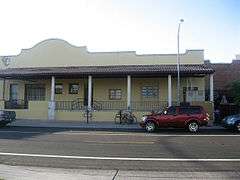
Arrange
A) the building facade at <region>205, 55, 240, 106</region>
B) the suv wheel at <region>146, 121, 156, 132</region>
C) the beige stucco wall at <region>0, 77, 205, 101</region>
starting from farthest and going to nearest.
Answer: the building facade at <region>205, 55, 240, 106</region> → the beige stucco wall at <region>0, 77, 205, 101</region> → the suv wheel at <region>146, 121, 156, 132</region>

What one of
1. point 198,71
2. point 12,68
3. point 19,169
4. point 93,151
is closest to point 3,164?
point 19,169

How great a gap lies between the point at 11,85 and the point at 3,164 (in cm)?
2587

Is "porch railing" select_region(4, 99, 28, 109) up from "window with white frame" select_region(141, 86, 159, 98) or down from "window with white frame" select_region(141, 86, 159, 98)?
down

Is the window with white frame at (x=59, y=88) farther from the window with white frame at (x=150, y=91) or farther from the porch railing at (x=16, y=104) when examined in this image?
the window with white frame at (x=150, y=91)

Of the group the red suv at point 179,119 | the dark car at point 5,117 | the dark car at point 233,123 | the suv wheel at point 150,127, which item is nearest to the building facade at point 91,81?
the dark car at point 233,123

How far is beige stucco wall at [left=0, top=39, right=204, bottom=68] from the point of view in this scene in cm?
3206

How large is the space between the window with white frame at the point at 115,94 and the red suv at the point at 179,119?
10.6 m

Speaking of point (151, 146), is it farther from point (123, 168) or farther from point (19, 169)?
point (19, 169)

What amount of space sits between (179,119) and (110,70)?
30.7ft

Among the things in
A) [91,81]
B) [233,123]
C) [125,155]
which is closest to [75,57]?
[91,81]

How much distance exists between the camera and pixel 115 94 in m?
32.9

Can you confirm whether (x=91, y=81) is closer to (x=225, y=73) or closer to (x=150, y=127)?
(x=150, y=127)

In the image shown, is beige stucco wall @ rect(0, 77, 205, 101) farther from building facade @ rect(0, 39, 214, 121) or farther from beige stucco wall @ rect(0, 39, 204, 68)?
beige stucco wall @ rect(0, 39, 204, 68)

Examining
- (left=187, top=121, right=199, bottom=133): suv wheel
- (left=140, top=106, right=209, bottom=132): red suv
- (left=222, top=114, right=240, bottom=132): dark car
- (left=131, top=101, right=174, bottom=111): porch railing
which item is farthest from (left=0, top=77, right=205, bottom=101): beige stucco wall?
(left=187, top=121, right=199, bottom=133): suv wheel
